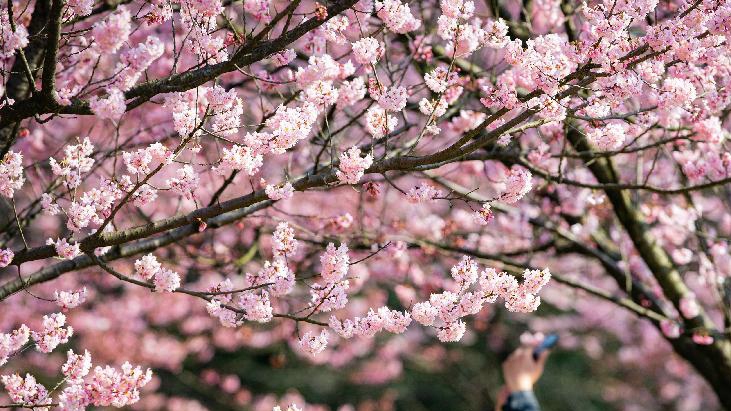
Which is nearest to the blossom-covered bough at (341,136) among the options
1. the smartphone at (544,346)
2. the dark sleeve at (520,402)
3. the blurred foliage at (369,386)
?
the smartphone at (544,346)

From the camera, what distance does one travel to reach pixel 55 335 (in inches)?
142

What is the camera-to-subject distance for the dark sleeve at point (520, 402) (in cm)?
531

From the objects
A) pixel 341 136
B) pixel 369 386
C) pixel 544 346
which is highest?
pixel 369 386

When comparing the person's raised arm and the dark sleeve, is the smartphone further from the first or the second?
the dark sleeve

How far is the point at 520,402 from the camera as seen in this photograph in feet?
17.5

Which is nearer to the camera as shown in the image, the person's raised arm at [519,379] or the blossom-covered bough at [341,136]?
the blossom-covered bough at [341,136]

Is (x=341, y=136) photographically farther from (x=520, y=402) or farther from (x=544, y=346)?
(x=520, y=402)

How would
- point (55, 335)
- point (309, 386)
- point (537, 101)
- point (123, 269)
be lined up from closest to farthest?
point (537, 101) → point (55, 335) → point (123, 269) → point (309, 386)

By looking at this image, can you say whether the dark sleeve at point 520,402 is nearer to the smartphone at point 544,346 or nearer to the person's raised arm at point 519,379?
the person's raised arm at point 519,379

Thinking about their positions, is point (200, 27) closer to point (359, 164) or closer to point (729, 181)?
point (359, 164)

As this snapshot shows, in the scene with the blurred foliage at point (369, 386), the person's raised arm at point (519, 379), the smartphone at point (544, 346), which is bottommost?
the person's raised arm at point (519, 379)

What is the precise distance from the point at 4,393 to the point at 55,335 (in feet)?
28.4

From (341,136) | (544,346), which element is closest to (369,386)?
(544,346)

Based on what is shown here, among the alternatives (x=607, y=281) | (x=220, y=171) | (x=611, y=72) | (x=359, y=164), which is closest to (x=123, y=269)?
(x=220, y=171)
